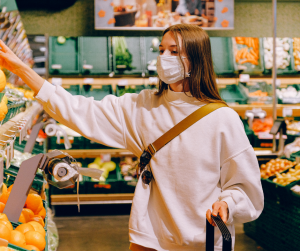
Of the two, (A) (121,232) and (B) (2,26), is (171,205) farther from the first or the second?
(A) (121,232)

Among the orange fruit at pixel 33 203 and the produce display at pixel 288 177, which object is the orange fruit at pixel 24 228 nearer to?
the orange fruit at pixel 33 203

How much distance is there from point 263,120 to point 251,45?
110 centimetres

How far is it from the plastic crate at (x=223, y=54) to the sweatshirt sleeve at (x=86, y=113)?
11.3ft

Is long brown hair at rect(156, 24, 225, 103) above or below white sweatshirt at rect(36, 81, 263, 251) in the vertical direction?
above

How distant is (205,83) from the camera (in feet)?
4.69

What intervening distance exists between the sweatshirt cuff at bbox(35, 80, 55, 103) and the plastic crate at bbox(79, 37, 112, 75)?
10.6ft

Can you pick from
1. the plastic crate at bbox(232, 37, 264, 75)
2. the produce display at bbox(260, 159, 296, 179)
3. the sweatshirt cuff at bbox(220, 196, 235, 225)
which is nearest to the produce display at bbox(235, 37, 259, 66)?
the plastic crate at bbox(232, 37, 264, 75)

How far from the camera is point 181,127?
137 centimetres

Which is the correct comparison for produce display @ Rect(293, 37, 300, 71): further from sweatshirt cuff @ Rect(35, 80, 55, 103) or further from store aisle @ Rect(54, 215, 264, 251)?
sweatshirt cuff @ Rect(35, 80, 55, 103)

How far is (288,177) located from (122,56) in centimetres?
263

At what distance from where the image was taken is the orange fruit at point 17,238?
1.03 metres

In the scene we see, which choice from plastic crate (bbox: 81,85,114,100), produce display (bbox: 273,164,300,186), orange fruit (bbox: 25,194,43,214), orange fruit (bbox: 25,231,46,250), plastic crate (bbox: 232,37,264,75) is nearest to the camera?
orange fruit (bbox: 25,231,46,250)

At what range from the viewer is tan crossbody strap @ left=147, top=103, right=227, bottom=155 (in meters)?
1.36

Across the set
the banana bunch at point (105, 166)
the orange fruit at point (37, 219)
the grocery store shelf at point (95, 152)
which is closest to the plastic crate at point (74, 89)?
the grocery store shelf at point (95, 152)
